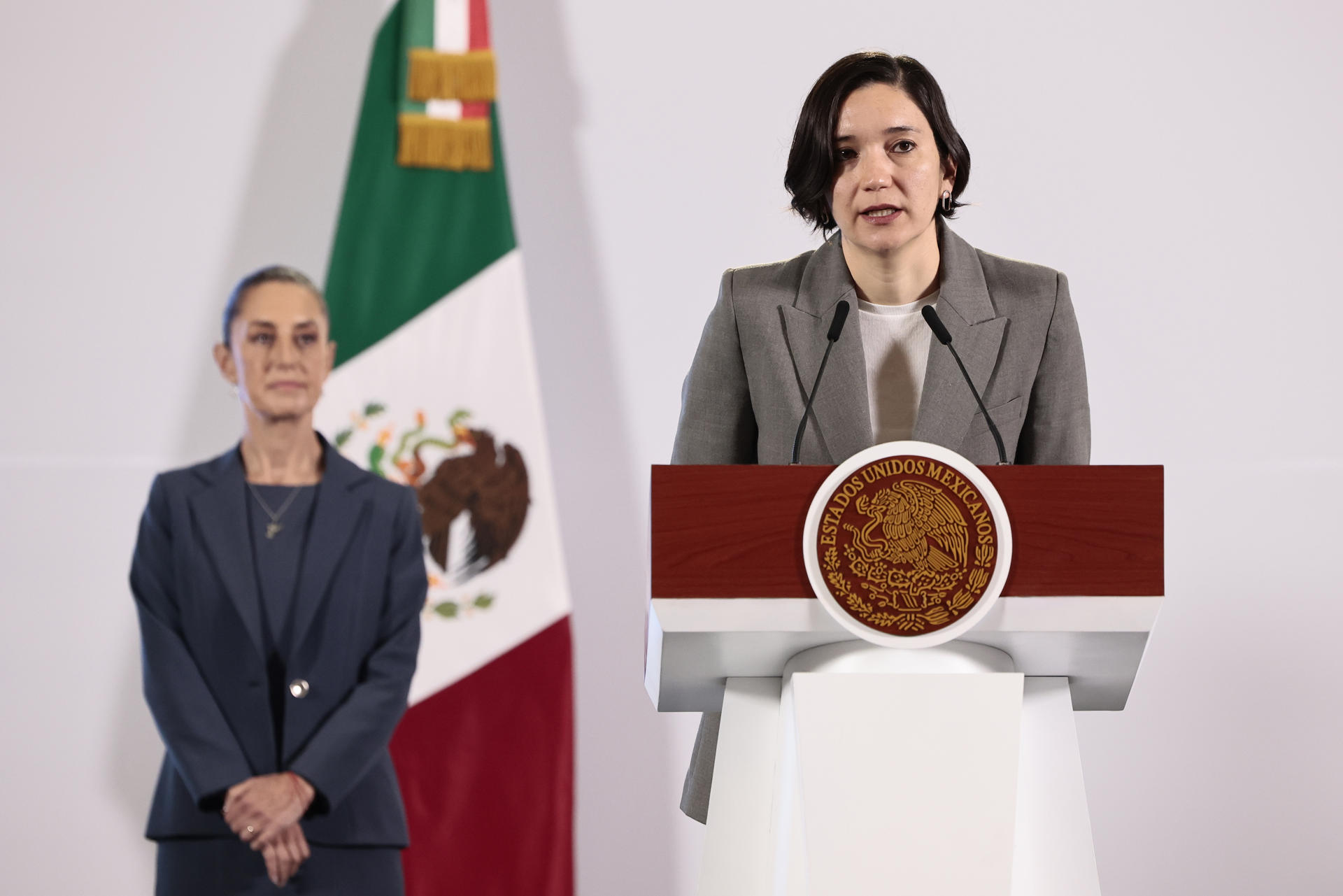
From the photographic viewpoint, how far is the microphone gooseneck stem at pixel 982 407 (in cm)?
166

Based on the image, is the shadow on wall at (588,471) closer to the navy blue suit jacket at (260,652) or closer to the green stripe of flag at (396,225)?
the green stripe of flag at (396,225)

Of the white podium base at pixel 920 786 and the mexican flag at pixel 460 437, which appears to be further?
the mexican flag at pixel 460 437

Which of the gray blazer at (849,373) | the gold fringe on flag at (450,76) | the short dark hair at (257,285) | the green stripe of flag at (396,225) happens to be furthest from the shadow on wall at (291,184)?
the gray blazer at (849,373)

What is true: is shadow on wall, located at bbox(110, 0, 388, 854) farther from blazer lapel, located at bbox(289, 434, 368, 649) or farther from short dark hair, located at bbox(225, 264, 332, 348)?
blazer lapel, located at bbox(289, 434, 368, 649)

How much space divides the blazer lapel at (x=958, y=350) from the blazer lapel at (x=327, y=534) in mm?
1051

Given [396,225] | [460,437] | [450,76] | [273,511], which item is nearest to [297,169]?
[396,225]

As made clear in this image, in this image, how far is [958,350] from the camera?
172 cm

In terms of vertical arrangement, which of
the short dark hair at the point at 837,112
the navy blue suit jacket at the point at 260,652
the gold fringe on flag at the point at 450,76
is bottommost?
the navy blue suit jacket at the point at 260,652

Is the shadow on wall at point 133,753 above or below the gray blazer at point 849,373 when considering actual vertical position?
below

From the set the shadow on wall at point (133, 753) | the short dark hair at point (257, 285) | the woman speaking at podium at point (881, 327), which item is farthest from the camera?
the shadow on wall at point (133, 753)

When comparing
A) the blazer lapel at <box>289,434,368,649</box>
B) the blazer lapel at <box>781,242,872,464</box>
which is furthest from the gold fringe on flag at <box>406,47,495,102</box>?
the blazer lapel at <box>781,242,872,464</box>

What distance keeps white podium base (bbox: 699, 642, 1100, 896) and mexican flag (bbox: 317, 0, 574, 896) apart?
1610mm

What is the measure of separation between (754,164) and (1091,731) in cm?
163

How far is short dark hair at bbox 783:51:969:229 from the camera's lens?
182cm
